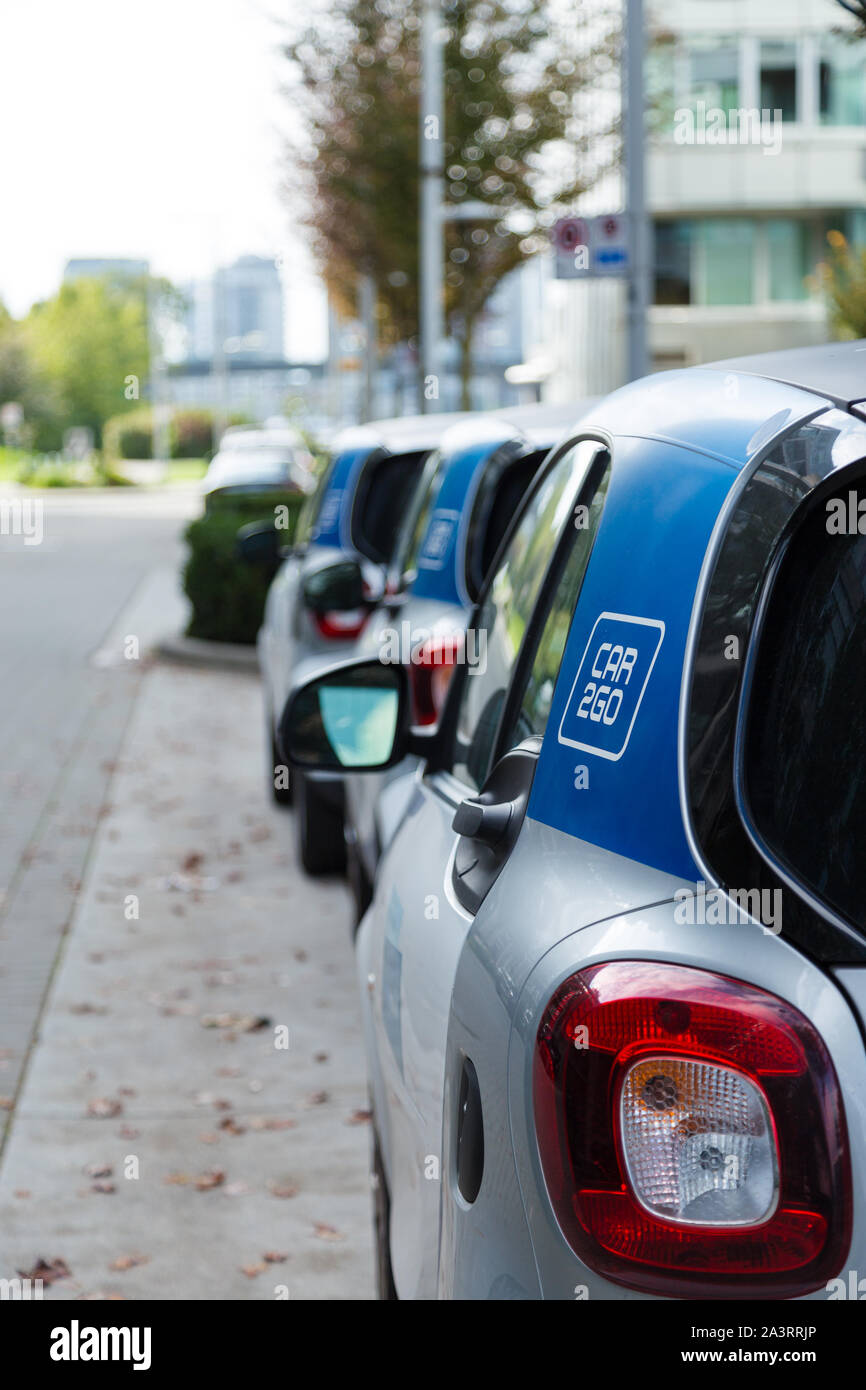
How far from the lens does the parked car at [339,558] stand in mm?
7461

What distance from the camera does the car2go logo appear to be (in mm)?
1836

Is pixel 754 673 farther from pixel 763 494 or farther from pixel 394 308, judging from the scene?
pixel 394 308

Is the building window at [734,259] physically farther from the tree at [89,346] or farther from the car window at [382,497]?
the tree at [89,346]

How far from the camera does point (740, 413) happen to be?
6.34ft

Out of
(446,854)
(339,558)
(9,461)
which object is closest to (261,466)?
(339,558)

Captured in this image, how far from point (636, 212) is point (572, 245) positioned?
0.48 metres

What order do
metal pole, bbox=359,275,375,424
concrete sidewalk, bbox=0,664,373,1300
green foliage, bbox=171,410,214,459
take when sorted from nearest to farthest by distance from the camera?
concrete sidewalk, bbox=0,664,373,1300
metal pole, bbox=359,275,375,424
green foliage, bbox=171,410,214,459

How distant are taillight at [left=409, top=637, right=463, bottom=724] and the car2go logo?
11.5 feet

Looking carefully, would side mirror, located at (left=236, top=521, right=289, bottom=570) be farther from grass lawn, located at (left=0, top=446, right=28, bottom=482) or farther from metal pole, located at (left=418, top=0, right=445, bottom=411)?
grass lawn, located at (left=0, top=446, right=28, bottom=482)

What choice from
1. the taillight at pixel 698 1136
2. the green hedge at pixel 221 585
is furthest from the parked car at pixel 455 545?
the green hedge at pixel 221 585

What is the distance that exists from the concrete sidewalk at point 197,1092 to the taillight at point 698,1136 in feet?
8.14

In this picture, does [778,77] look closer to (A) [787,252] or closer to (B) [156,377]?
(A) [787,252]

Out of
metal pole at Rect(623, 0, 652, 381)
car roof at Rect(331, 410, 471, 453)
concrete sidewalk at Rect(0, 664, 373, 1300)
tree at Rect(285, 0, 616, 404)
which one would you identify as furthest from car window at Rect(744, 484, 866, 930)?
tree at Rect(285, 0, 616, 404)

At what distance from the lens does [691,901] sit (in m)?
1.71
